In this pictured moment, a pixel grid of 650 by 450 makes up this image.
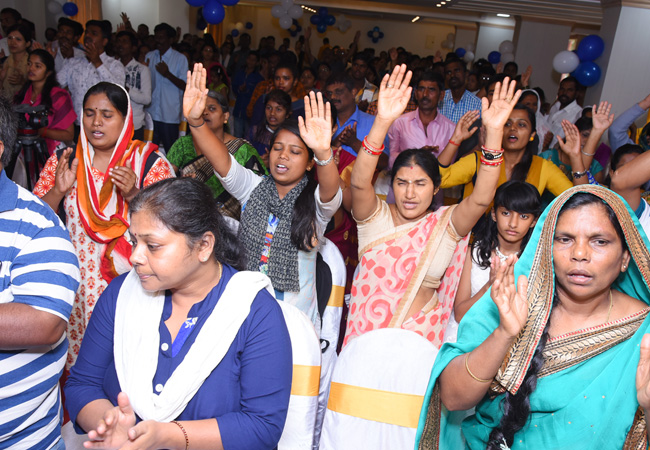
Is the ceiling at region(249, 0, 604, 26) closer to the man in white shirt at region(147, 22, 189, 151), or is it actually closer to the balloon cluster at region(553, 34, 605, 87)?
the balloon cluster at region(553, 34, 605, 87)

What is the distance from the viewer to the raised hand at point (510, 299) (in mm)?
1274

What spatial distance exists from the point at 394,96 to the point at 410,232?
0.52m

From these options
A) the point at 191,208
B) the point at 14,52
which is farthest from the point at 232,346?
the point at 14,52

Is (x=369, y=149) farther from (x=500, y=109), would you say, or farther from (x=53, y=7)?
(x=53, y=7)

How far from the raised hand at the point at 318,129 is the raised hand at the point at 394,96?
0.67 feet

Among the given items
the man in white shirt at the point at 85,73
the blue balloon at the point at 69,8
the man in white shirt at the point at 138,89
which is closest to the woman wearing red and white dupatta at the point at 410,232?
the man in white shirt at the point at 85,73

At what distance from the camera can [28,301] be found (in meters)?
1.32

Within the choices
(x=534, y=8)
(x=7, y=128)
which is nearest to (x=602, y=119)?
(x=7, y=128)

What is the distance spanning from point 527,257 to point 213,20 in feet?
22.6

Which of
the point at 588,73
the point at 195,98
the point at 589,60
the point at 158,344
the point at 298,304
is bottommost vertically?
the point at 298,304

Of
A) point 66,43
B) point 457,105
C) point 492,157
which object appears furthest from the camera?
point 66,43

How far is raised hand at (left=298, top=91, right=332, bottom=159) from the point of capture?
210 cm

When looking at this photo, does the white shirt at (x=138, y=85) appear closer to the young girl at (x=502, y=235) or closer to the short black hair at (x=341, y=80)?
the short black hair at (x=341, y=80)

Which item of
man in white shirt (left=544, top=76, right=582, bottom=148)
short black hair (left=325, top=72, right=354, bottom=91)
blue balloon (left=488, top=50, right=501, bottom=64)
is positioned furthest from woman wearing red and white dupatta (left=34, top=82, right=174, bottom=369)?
blue balloon (left=488, top=50, right=501, bottom=64)
